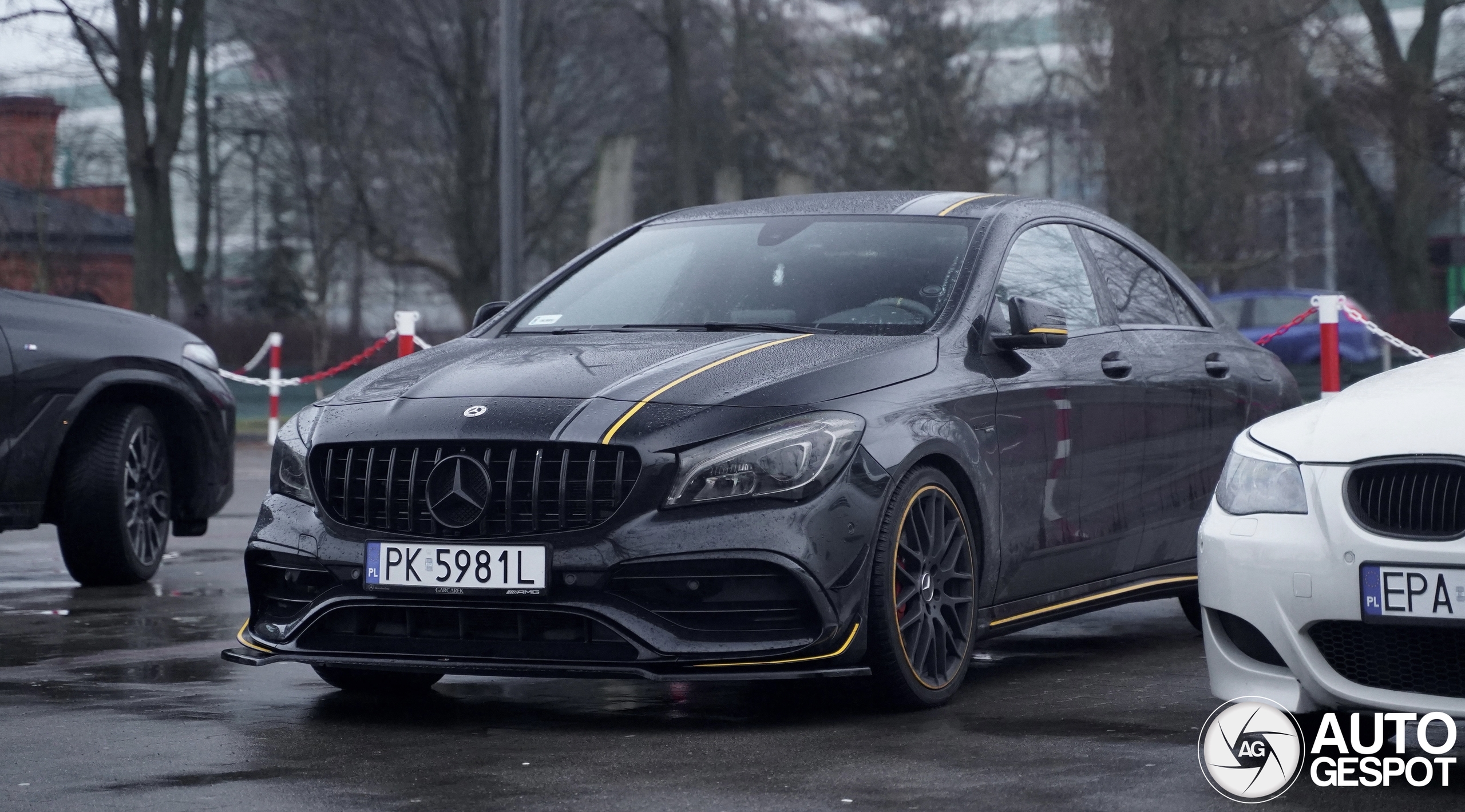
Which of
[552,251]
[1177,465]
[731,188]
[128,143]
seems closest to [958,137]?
[552,251]

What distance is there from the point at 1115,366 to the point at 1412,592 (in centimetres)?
239

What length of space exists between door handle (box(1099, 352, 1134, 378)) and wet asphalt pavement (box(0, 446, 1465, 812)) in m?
0.93

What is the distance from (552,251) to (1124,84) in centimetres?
2098

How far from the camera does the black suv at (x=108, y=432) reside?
8805 millimetres

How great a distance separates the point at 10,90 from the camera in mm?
46656

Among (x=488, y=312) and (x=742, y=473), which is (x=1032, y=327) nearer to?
(x=742, y=473)

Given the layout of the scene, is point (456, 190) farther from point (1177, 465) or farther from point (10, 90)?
point (1177, 465)

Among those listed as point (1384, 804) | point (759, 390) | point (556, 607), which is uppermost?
point (759, 390)

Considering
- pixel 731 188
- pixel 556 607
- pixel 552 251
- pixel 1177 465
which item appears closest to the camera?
pixel 556 607

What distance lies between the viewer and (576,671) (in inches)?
215

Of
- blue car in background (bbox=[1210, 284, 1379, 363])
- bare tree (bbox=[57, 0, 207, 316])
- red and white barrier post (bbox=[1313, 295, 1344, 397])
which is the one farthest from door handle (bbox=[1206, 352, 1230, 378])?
blue car in background (bbox=[1210, 284, 1379, 363])

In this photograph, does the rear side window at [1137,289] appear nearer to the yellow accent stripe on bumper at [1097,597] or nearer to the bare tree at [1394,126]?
the yellow accent stripe on bumper at [1097,597]

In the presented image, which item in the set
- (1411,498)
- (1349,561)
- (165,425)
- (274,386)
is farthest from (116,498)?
(274,386)

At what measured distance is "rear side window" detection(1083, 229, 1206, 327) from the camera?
7379 millimetres
